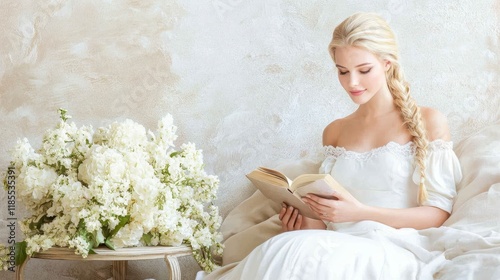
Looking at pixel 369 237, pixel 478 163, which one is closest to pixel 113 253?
pixel 369 237

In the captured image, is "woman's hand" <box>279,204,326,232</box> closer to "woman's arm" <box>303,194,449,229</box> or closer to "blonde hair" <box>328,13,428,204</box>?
"woman's arm" <box>303,194,449,229</box>

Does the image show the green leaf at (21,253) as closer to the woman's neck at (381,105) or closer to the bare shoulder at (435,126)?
the woman's neck at (381,105)

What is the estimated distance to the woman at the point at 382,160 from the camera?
2.62 metres

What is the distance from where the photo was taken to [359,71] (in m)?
2.82

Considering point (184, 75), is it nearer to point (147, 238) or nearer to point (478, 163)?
point (147, 238)

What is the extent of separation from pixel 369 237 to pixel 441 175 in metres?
0.44

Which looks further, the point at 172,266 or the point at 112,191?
the point at 172,266

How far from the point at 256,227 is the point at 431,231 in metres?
0.78

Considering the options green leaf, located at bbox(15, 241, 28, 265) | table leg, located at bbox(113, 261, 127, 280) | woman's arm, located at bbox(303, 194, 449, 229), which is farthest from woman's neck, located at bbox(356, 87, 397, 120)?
green leaf, located at bbox(15, 241, 28, 265)

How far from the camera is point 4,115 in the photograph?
357 centimetres

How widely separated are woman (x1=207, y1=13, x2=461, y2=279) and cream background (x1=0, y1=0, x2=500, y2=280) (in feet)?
1.77

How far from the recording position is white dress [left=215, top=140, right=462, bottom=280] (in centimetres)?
223

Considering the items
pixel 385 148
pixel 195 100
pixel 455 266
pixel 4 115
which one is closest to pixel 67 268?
pixel 4 115

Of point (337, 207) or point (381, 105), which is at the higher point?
point (381, 105)
